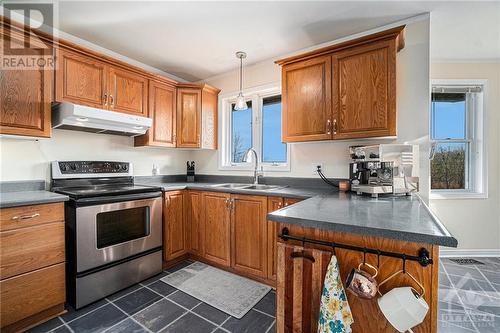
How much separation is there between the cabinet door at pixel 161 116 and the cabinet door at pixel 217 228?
92cm

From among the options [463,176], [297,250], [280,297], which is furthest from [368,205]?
[463,176]

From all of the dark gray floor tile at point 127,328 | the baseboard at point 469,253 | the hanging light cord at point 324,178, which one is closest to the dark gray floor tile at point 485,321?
the baseboard at point 469,253

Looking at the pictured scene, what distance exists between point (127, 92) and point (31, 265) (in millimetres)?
1767

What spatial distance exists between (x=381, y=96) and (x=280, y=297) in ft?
5.56

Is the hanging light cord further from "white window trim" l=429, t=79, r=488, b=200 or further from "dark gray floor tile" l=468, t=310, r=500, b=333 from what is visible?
"white window trim" l=429, t=79, r=488, b=200

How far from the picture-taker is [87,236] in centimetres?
187

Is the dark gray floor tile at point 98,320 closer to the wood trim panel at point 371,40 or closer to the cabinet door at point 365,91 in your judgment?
the cabinet door at point 365,91

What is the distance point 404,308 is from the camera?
2.85 feet

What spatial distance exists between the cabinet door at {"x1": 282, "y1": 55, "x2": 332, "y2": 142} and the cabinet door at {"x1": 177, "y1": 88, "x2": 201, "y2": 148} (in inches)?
51.0

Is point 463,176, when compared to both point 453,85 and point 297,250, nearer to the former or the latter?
point 453,85

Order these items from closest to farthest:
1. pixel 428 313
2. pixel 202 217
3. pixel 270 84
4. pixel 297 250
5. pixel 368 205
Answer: pixel 428 313 < pixel 297 250 < pixel 368 205 < pixel 202 217 < pixel 270 84

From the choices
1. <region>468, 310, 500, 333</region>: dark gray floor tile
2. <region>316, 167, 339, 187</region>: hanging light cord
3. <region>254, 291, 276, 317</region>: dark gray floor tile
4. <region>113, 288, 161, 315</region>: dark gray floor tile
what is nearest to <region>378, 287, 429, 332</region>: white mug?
<region>254, 291, 276, 317</region>: dark gray floor tile

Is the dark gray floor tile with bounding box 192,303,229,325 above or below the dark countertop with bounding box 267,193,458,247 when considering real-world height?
below

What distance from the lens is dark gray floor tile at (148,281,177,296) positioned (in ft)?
6.92
